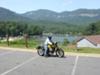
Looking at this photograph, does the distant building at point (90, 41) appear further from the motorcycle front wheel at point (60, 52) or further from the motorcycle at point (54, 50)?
the motorcycle front wheel at point (60, 52)

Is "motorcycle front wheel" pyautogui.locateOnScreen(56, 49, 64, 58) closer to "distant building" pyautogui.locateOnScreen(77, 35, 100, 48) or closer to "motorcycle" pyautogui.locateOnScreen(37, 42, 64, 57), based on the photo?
"motorcycle" pyautogui.locateOnScreen(37, 42, 64, 57)

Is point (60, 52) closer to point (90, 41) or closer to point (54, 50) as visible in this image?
point (54, 50)

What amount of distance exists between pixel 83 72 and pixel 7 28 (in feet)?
528

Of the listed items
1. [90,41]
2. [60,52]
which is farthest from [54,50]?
[90,41]

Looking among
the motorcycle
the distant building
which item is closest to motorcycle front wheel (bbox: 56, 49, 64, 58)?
the motorcycle

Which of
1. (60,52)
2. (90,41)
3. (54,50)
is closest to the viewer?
(60,52)

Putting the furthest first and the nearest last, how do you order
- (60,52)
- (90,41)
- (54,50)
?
1. (90,41)
2. (54,50)
3. (60,52)

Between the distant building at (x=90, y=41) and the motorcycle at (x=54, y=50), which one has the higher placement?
the motorcycle at (x=54, y=50)

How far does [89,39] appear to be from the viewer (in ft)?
200

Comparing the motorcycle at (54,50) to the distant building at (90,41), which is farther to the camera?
the distant building at (90,41)

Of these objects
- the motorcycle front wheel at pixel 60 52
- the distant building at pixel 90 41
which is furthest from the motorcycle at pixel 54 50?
the distant building at pixel 90 41

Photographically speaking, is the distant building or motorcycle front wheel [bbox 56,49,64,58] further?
the distant building

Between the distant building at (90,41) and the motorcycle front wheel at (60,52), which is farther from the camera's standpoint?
the distant building at (90,41)

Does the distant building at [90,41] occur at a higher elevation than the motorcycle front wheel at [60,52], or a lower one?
lower
